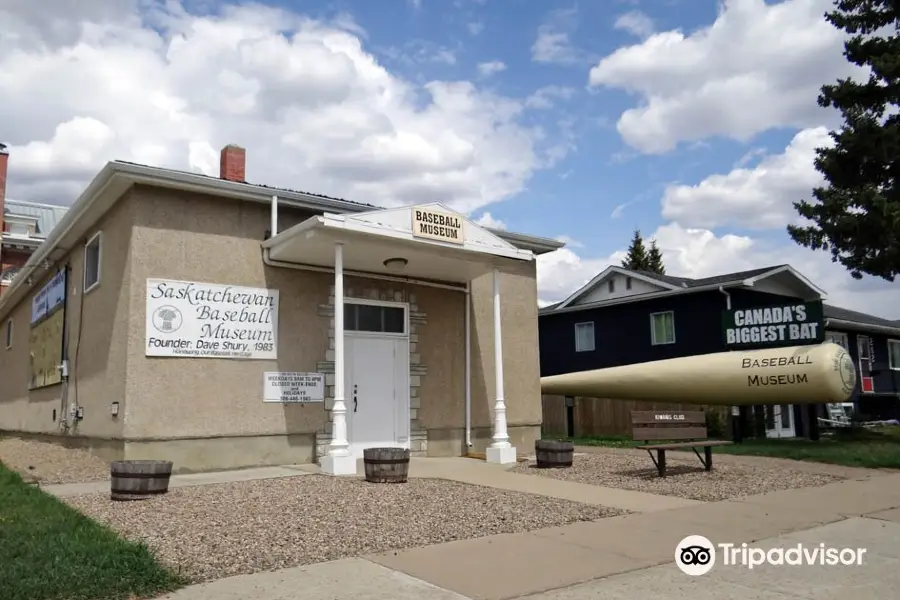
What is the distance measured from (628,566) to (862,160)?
16.0m

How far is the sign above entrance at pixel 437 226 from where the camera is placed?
12352mm

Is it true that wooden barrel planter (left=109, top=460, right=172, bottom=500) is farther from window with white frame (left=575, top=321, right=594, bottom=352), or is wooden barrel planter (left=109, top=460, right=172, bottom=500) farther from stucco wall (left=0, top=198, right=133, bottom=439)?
window with white frame (left=575, top=321, right=594, bottom=352)

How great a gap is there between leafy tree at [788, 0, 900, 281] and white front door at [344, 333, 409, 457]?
36.3ft

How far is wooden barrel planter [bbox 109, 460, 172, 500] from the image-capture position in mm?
8906

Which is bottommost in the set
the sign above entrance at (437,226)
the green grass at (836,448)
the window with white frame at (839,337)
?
the green grass at (836,448)

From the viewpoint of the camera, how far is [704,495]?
31.9ft

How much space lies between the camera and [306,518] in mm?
7859

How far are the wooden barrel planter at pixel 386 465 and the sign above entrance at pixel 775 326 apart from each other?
36.9 ft

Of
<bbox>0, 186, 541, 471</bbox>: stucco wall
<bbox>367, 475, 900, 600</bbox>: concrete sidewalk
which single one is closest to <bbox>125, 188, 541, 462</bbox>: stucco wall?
<bbox>0, 186, 541, 471</bbox>: stucco wall

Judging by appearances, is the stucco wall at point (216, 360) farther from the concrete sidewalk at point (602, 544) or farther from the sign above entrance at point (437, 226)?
the concrete sidewalk at point (602, 544)

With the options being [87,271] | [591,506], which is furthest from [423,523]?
[87,271]

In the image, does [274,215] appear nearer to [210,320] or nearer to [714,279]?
[210,320]

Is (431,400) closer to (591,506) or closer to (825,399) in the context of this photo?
(591,506)

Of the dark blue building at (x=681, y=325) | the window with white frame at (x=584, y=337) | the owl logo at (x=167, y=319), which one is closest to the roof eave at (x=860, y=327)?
the dark blue building at (x=681, y=325)
